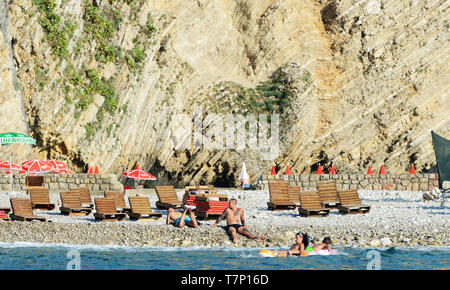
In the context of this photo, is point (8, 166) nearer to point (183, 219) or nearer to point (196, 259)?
point (183, 219)

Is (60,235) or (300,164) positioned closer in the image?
(60,235)

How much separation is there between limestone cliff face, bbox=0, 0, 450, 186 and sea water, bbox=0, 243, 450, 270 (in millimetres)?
15874

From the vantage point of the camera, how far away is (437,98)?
35.7m

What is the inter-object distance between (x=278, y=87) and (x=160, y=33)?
7.08 metres

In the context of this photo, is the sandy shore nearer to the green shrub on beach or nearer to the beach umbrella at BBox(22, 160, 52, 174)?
the beach umbrella at BBox(22, 160, 52, 174)

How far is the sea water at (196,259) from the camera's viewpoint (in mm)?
13281

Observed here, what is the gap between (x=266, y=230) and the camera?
57.6ft

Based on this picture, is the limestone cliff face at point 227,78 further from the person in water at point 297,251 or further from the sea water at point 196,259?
the person in water at point 297,251

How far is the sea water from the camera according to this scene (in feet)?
43.6

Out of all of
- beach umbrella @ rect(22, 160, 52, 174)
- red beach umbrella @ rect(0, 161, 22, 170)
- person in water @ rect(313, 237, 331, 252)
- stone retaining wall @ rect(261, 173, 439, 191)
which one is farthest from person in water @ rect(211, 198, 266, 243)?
stone retaining wall @ rect(261, 173, 439, 191)

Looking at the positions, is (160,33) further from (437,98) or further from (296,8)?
(437,98)

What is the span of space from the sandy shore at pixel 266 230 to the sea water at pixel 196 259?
0.66 metres

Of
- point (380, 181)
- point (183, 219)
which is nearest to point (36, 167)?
point (183, 219)

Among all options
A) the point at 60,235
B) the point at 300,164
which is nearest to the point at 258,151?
the point at 300,164
